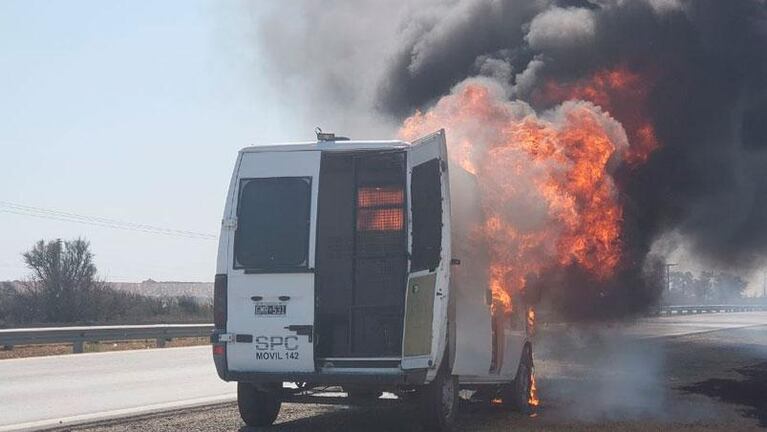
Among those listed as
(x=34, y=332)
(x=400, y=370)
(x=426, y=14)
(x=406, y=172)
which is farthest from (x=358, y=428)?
(x=34, y=332)

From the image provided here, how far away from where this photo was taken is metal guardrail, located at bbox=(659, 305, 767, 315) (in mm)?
61341

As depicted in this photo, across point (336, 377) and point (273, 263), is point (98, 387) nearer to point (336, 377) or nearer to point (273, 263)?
point (273, 263)

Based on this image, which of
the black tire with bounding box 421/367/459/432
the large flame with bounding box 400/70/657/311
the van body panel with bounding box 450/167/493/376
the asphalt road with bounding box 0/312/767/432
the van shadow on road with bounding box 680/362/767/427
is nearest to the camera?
the black tire with bounding box 421/367/459/432

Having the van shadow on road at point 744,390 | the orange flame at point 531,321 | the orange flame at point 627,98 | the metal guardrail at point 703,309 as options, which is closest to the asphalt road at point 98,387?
the orange flame at point 531,321

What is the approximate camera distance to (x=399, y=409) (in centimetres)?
1286

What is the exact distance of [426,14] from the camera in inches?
831

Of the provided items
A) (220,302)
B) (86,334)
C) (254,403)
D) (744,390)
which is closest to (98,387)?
(254,403)

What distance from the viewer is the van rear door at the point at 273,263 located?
9.69 metres

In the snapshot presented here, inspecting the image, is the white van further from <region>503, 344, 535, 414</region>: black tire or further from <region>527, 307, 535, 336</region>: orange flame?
<region>527, 307, 535, 336</region>: orange flame

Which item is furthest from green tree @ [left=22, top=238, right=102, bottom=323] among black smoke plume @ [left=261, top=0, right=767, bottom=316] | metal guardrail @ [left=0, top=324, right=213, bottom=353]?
black smoke plume @ [left=261, top=0, right=767, bottom=316]

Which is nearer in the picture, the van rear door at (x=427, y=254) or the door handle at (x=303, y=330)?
the van rear door at (x=427, y=254)

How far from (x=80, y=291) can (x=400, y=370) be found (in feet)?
156

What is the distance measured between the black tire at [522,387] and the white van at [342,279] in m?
2.23

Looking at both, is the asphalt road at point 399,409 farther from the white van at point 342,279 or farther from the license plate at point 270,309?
the license plate at point 270,309
